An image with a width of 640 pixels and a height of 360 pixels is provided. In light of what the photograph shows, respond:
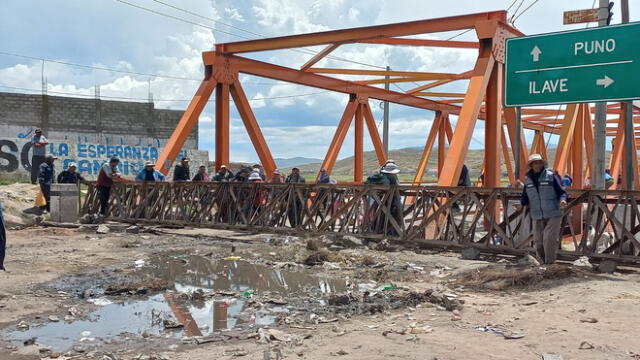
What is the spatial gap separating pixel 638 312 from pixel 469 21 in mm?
8165

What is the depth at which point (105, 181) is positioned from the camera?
49.8ft

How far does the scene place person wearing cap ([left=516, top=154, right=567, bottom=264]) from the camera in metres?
8.13

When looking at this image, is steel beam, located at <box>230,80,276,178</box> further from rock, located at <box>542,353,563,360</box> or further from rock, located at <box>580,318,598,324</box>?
rock, located at <box>542,353,563,360</box>

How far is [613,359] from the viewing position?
14.5 ft

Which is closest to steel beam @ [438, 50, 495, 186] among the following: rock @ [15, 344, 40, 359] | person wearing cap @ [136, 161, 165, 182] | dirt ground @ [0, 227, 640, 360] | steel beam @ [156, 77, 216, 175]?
dirt ground @ [0, 227, 640, 360]

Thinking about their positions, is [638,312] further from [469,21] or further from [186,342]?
[469,21]

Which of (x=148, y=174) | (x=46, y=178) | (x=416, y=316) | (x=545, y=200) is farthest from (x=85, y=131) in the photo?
(x=416, y=316)

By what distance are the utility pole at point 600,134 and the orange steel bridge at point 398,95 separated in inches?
87.8

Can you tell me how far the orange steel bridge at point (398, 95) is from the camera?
39.8ft

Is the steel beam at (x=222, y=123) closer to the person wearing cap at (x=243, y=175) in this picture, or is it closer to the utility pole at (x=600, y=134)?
the person wearing cap at (x=243, y=175)

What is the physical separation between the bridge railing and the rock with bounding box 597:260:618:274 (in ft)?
0.44

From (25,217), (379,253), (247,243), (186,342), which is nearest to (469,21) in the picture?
(379,253)

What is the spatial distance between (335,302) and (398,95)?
16534 mm

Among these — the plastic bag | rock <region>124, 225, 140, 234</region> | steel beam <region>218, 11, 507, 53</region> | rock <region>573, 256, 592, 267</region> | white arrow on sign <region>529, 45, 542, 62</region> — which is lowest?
rock <region>124, 225, 140, 234</region>
